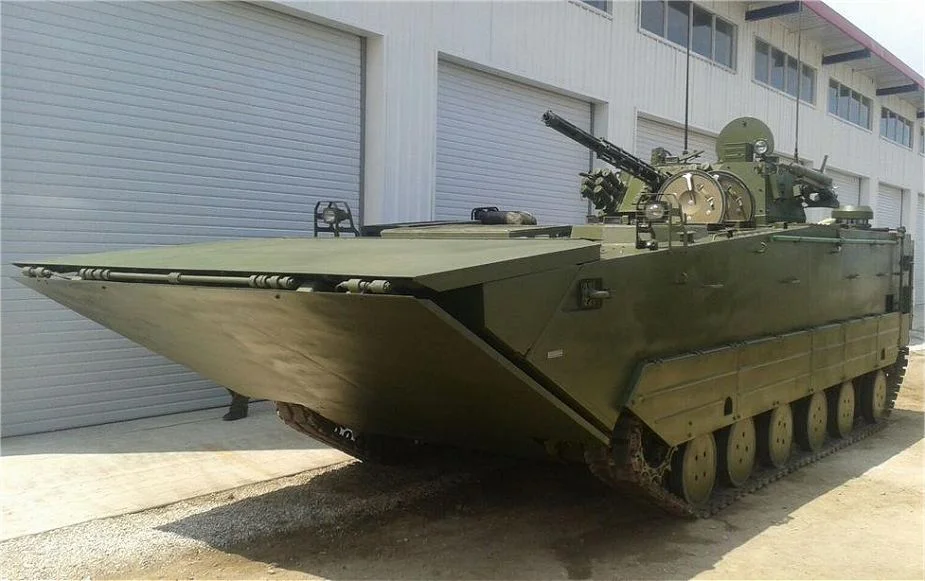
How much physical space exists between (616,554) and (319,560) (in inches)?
64.1

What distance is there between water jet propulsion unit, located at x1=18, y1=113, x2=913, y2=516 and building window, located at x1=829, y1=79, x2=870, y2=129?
640 inches

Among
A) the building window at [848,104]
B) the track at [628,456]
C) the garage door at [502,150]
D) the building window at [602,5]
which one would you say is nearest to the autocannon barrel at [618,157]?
the track at [628,456]

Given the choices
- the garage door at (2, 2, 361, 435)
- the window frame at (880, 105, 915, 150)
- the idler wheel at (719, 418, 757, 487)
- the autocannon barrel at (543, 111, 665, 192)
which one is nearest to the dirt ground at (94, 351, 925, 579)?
the idler wheel at (719, 418, 757, 487)

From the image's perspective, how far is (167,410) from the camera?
8.31 metres

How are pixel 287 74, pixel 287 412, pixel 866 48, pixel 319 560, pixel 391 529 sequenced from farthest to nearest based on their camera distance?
1. pixel 866 48
2. pixel 287 74
3. pixel 287 412
4. pixel 391 529
5. pixel 319 560

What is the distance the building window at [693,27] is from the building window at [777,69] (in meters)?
1.36

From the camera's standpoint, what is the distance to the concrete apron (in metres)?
5.62

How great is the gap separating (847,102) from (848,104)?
9cm

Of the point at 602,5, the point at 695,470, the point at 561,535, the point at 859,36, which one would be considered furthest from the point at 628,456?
the point at 859,36

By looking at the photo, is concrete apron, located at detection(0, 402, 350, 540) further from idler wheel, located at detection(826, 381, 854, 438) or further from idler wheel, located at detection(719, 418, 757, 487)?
idler wheel, located at detection(826, 381, 854, 438)

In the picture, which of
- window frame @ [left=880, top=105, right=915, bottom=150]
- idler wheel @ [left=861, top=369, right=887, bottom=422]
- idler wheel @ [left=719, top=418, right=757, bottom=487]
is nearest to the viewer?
idler wheel @ [left=719, top=418, right=757, bottom=487]

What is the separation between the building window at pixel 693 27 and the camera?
14328mm

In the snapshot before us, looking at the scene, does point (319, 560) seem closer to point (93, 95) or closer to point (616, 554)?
point (616, 554)

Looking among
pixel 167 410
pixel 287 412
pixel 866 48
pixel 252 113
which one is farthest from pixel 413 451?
pixel 866 48
